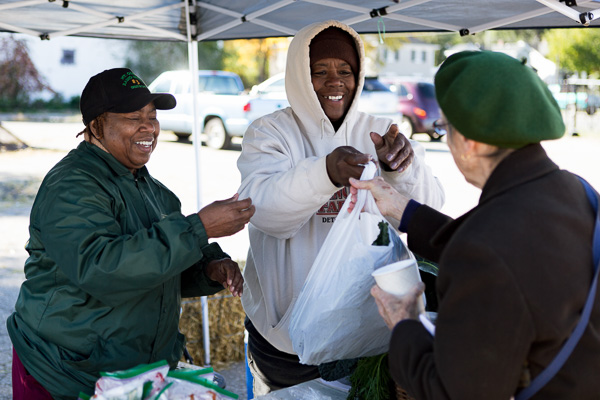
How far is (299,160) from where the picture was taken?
2.37 metres

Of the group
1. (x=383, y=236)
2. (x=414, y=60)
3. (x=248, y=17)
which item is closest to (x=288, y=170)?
(x=383, y=236)

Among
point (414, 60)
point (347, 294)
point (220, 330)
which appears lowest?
point (220, 330)

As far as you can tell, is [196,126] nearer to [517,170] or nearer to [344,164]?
[344,164]

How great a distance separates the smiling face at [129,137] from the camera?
2.22m

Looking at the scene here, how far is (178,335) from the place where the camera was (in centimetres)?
241

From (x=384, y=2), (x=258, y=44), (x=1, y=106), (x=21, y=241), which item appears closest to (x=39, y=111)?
(x=1, y=106)

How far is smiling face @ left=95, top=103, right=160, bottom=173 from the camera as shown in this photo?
2.22 m

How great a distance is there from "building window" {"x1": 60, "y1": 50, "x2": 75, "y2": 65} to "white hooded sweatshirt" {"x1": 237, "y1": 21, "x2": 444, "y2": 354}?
2924 centimetres

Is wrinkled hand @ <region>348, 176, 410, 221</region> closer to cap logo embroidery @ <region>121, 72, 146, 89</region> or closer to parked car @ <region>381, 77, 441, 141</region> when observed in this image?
cap logo embroidery @ <region>121, 72, 146, 89</region>

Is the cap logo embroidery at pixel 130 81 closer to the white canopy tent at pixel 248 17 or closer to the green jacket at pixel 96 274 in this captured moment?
the green jacket at pixel 96 274

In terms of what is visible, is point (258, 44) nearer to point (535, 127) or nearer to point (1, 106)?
point (1, 106)

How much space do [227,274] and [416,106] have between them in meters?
14.6

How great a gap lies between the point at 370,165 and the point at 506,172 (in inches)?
28.3

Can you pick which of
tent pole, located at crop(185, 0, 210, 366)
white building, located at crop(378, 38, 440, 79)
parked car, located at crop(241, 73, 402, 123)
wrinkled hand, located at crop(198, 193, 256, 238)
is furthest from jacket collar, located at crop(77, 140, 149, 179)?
white building, located at crop(378, 38, 440, 79)
